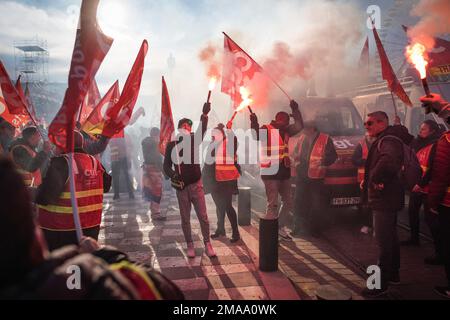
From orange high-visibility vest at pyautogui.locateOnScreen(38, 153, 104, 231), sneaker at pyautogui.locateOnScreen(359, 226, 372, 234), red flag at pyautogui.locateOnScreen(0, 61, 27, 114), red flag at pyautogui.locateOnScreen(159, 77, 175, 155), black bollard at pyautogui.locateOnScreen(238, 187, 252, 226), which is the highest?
red flag at pyautogui.locateOnScreen(0, 61, 27, 114)

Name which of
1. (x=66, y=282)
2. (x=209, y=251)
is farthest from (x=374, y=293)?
(x=66, y=282)

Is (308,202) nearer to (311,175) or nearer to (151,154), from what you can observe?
(311,175)

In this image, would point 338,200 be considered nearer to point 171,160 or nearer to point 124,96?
point 171,160

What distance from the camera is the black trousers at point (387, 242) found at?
412cm

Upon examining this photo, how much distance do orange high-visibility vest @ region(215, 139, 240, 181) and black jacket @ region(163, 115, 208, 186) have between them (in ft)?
3.53

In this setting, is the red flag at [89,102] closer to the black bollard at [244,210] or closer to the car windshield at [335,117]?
the black bollard at [244,210]

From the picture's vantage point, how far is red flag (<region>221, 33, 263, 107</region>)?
6570 millimetres

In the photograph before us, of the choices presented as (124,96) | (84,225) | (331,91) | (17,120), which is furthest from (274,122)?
(331,91)

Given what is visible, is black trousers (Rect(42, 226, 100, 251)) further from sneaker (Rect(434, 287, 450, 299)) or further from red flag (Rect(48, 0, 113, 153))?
sneaker (Rect(434, 287, 450, 299))

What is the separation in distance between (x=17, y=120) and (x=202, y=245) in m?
9.86

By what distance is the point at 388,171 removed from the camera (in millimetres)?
4031

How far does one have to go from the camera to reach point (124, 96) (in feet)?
13.6

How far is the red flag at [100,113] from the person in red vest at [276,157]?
2.93 metres

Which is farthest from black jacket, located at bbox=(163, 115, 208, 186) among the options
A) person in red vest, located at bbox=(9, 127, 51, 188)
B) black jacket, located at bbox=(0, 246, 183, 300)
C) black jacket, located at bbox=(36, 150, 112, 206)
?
black jacket, located at bbox=(0, 246, 183, 300)
